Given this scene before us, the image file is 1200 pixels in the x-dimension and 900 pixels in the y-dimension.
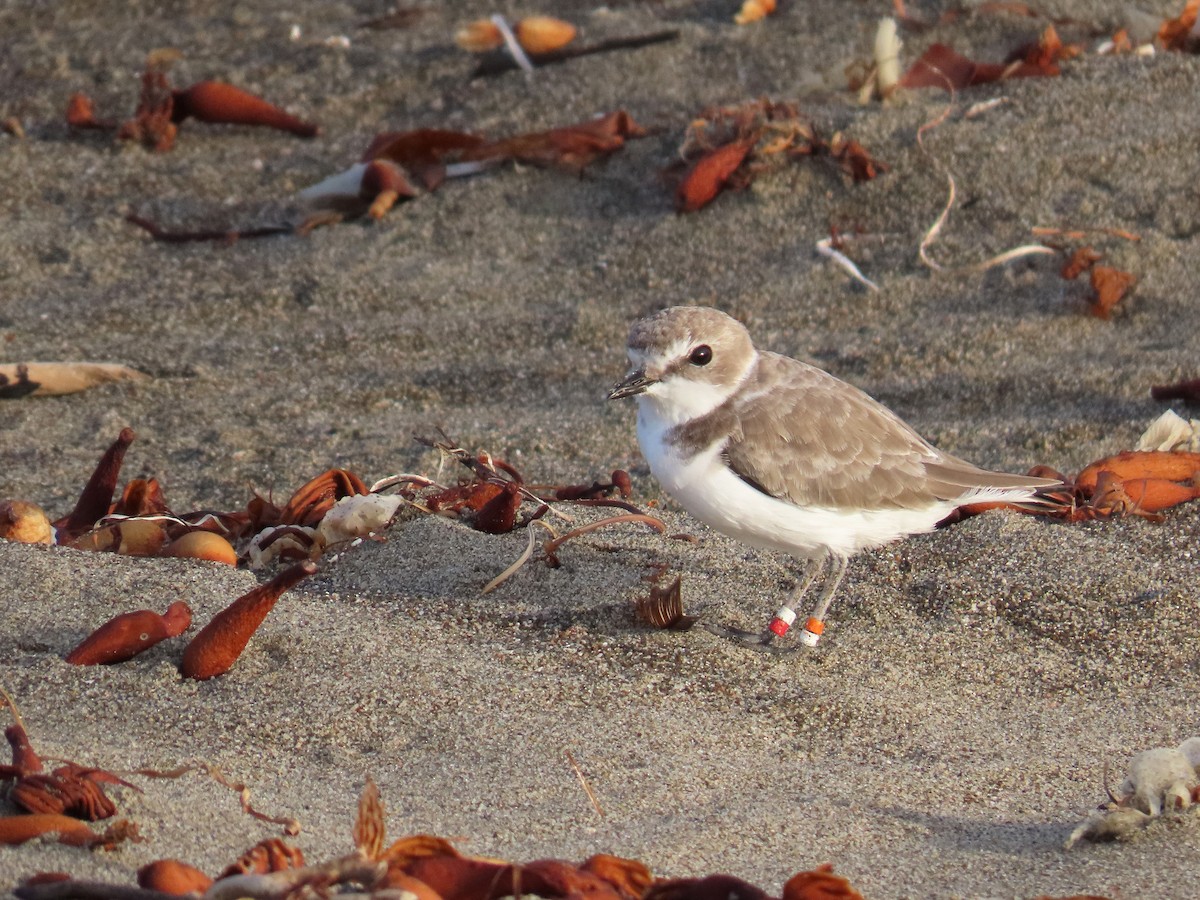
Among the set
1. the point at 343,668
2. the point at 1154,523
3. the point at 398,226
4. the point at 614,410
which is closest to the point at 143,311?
the point at 398,226

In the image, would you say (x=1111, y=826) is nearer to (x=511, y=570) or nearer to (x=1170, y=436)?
(x=511, y=570)

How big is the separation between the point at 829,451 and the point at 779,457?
0.17m

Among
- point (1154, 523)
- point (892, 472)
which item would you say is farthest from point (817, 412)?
point (1154, 523)

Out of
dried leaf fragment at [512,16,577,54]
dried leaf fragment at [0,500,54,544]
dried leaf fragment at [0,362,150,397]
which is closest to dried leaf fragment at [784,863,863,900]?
dried leaf fragment at [0,500,54,544]

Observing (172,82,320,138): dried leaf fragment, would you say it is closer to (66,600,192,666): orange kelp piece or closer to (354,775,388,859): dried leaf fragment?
(66,600,192,666): orange kelp piece

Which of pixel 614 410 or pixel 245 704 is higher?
pixel 245 704

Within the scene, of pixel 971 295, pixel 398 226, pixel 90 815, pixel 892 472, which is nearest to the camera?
pixel 90 815

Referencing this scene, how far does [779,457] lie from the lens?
420 centimetres

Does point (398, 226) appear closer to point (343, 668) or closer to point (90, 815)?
point (343, 668)

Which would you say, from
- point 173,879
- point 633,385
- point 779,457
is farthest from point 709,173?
point 173,879

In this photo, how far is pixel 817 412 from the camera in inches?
171

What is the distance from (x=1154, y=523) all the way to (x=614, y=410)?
7.23 feet

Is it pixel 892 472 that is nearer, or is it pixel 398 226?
pixel 892 472

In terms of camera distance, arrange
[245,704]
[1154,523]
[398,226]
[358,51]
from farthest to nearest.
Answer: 1. [358,51]
2. [398,226]
3. [1154,523]
4. [245,704]
